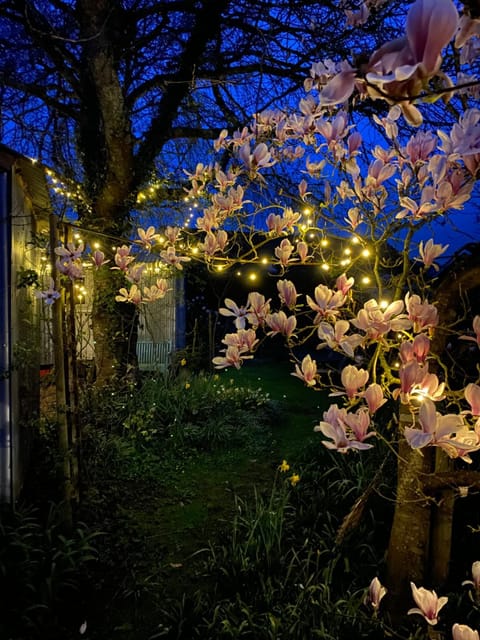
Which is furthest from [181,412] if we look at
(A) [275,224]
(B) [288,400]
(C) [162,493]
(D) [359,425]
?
(D) [359,425]

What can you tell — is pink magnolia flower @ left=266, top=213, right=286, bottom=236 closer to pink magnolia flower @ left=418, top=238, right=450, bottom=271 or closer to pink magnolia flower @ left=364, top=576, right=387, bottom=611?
pink magnolia flower @ left=418, top=238, right=450, bottom=271

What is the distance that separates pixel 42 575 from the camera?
2.60m

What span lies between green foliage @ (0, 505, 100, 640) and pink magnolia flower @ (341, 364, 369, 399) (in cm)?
197

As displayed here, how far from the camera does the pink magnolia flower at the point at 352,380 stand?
1.56 m

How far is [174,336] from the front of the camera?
954 cm

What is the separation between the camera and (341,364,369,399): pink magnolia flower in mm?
1561

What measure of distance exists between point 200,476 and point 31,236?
2.81 m

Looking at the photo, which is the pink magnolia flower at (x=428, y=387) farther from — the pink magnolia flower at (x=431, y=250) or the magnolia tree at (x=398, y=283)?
the pink magnolia flower at (x=431, y=250)

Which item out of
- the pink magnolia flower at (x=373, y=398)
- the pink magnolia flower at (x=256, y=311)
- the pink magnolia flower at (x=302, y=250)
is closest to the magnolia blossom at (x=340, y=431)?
the pink magnolia flower at (x=373, y=398)

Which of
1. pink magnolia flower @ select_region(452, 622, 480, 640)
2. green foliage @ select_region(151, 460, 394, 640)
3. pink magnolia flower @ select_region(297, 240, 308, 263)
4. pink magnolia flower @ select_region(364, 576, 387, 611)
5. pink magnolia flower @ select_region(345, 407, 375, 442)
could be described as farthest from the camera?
pink magnolia flower @ select_region(297, 240, 308, 263)

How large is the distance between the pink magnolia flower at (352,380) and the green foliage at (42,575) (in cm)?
197

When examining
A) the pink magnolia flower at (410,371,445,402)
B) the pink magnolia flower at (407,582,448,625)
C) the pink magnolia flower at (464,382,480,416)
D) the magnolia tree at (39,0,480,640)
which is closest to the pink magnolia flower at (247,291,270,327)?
the magnolia tree at (39,0,480,640)

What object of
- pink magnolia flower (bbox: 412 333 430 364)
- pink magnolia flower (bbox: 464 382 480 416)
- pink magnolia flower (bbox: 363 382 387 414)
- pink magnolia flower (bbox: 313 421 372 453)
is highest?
pink magnolia flower (bbox: 412 333 430 364)

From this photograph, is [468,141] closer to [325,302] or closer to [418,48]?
[418,48]
